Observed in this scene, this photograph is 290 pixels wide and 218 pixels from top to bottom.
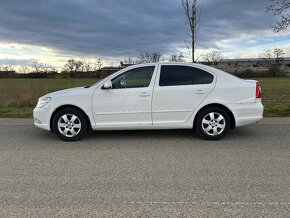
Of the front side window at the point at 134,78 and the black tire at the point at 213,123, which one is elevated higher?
the front side window at the point at 134,78

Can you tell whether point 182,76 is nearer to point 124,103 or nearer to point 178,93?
point 178,93

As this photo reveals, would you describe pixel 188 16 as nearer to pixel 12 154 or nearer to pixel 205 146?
pixel 205 146

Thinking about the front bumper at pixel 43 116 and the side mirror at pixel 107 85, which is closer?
the side mirror at pixel 107 85

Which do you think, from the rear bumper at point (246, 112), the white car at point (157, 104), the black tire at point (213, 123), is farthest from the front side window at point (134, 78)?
the rear bumper at point (246, 112)

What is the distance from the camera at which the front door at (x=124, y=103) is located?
6.68 metres

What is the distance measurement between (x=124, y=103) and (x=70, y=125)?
50.6 inches

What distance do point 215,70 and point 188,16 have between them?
5762 millimetres

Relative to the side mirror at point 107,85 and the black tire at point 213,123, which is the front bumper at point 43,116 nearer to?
the side mirror at point 107,85

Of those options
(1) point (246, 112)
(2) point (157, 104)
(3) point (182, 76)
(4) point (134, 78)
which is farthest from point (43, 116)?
(1) point (246, 112)

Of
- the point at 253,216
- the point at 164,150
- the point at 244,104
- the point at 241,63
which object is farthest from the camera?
the point at 241,63

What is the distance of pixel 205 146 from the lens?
6.25 meters

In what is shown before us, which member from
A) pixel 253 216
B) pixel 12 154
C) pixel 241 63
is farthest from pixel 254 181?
pixel 241 63

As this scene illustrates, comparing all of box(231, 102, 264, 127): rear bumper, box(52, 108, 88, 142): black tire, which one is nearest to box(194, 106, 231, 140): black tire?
box(231, 102, 264, 127): rear bumper

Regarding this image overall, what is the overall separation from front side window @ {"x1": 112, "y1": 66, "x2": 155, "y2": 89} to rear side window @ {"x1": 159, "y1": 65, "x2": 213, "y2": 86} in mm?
306
